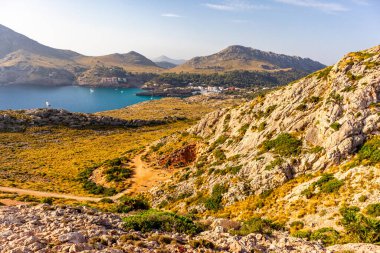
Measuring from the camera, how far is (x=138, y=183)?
55250 millimetres

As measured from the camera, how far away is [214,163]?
4547 cm

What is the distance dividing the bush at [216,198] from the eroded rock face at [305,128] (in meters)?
0.80

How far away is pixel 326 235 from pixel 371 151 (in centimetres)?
1320

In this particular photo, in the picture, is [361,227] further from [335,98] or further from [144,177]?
[144,177]

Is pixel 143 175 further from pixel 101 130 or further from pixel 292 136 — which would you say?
pixel 101 130

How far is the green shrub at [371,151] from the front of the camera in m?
26.9

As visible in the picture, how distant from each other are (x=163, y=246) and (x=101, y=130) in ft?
368

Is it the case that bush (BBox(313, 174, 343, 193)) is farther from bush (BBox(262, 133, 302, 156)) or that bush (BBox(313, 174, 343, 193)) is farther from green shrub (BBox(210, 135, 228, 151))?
green shrub (BBox(210, 135, 228, 151))

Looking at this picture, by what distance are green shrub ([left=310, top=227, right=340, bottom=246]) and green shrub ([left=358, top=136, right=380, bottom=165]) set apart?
10.5 m

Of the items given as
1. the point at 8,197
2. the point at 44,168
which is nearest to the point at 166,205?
the point at 8,197

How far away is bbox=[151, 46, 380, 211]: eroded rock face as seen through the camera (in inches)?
1267

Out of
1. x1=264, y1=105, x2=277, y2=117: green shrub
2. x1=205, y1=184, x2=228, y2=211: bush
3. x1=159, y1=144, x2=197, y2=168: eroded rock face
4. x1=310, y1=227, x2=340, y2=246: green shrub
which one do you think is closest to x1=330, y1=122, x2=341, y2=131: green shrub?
x1=205, y1=184, x2=228, y2=211: bush

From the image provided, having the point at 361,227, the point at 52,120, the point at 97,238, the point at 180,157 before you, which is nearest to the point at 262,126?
the point at 180,157

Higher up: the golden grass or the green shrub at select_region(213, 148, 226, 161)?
the green shrub at select_region(213, 148, 226, 161)
